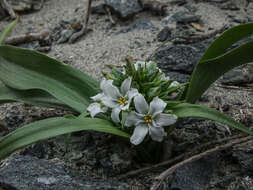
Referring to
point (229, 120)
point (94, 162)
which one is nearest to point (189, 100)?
point (229, 120)

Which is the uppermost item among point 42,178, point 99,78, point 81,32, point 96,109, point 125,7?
point 96,109

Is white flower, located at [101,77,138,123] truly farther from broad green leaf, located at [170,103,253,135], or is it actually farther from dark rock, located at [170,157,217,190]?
dark rock, located at [170,157,217,190]

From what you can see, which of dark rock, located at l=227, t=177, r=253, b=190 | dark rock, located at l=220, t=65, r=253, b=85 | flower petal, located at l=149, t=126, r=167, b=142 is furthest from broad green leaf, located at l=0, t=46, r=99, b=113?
dark rock, located at l=220, t=65, r=253, b=85

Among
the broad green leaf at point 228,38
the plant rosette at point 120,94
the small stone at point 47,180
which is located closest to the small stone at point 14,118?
the plant rosette at point 120,94

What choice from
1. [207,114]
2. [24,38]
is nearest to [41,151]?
[207,114]

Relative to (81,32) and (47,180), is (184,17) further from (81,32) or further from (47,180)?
(47,180)
